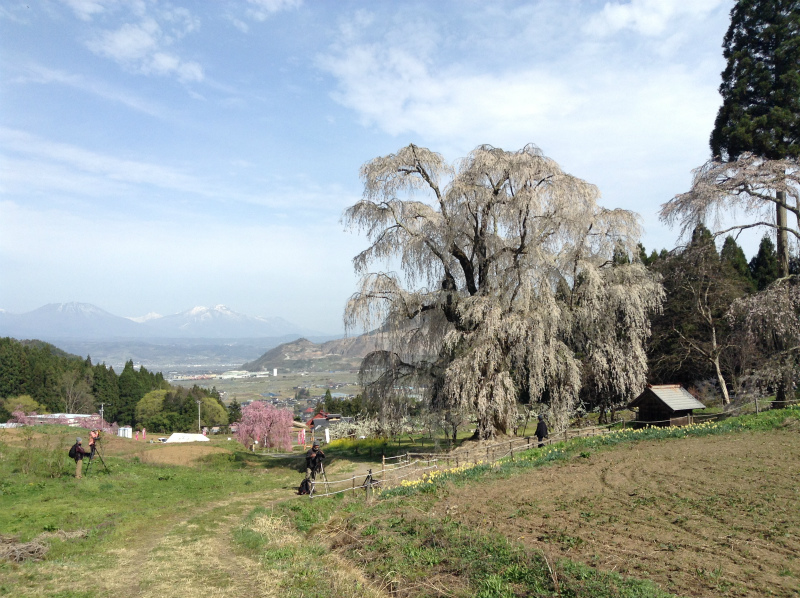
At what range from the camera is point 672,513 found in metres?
10.3

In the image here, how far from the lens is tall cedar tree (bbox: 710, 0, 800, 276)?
2919cm

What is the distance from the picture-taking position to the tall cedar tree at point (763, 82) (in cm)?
2919

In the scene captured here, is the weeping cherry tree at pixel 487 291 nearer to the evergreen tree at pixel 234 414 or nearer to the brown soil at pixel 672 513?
the brown soil at pixel 672 513

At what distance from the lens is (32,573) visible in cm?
915

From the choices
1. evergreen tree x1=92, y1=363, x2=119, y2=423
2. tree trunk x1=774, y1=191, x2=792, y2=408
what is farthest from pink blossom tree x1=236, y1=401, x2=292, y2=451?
evergreen tree x1=92, y1=363, x2=119, y2=423

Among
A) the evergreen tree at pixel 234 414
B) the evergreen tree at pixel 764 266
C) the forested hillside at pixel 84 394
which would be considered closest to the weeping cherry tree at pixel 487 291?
the evergreen tree at pixel 764 266

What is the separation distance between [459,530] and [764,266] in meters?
39.6

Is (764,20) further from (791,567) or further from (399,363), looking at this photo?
(791,567)

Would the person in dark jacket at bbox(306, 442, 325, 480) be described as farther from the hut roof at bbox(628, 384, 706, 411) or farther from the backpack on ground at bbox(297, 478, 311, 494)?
the hut roof at bbox(628, 384, 706, 411)

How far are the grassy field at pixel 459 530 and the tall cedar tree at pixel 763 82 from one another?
17886 millimetres

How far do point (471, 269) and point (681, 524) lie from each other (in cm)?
1499

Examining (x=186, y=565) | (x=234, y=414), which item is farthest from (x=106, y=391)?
(x=186, y=565)

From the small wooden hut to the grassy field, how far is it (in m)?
3.88

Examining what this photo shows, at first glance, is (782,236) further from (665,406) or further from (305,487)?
(305,487)
